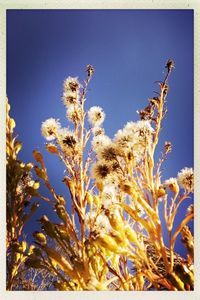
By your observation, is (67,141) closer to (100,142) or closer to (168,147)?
(100,142)

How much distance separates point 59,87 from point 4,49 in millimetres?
247

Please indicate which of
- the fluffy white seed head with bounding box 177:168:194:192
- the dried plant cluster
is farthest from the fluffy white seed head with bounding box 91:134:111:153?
the fluffy white seed head with bounding box 177:168:194:192

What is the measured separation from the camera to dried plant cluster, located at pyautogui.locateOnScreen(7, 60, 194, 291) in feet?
5.22

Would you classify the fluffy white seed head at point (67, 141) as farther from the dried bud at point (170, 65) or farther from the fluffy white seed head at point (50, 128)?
the dried bud at point (170, 65)

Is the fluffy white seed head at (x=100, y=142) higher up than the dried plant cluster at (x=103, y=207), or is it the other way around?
the fluffy white seed head at (x=100, y=142)

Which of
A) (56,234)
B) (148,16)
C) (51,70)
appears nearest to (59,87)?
Result: (51,70)

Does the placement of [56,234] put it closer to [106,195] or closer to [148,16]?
[106,195]

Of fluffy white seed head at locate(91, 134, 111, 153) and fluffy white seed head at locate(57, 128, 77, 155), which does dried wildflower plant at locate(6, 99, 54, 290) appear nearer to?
fluffy white seed head at locate(57, 128, 77, 155)

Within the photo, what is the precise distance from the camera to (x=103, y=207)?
5.35 feet

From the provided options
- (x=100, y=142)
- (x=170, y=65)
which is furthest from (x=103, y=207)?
(x=170, y=65)

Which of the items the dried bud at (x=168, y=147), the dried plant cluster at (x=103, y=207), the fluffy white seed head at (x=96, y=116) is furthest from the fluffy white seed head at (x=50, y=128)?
the dried bud at (x=168, y=147)

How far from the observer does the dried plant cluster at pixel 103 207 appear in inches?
62.7

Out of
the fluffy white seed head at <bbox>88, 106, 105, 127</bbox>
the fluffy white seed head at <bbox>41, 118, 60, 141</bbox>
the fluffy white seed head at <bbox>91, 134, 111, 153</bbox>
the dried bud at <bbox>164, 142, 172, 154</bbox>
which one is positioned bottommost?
the dried bud at <bbox>164, 142, 172, 154</bbox>

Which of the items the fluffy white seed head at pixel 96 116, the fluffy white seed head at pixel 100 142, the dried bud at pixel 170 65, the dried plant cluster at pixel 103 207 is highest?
the dried bud at pixel 170 65
